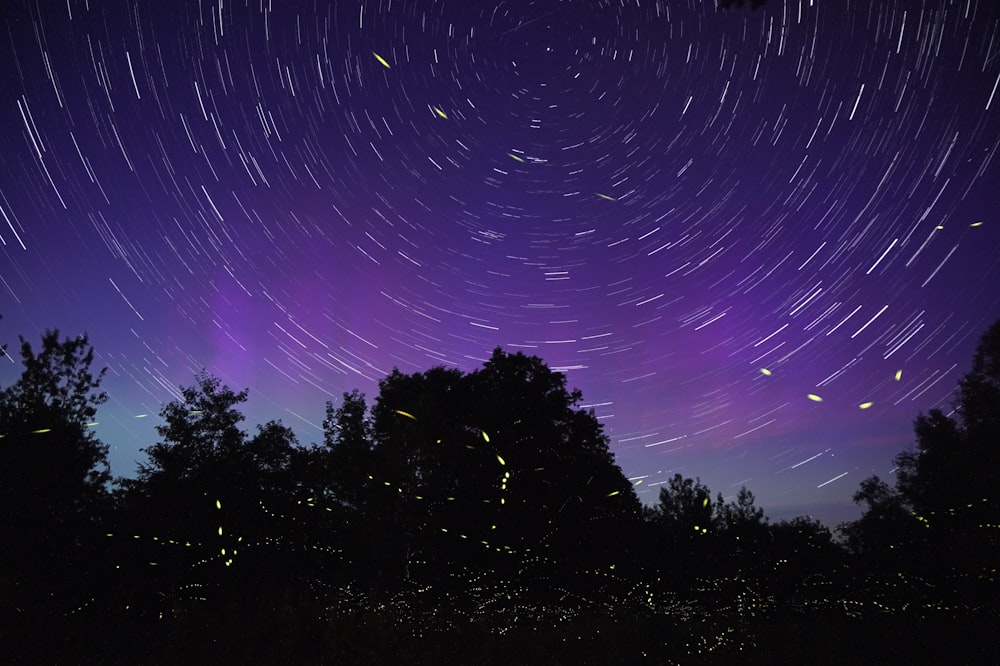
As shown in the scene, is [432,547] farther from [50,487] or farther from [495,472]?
[50,487]

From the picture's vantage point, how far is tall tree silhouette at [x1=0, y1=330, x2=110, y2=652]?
11.3m

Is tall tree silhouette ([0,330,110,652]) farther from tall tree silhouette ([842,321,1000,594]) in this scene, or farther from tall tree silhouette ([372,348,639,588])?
tall tree silhouette ([842,321,1000,594])

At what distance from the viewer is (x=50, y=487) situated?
13.1 meters

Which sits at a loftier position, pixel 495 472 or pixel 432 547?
pixel 495 472

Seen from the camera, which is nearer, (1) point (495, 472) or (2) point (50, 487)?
(2) point (50, 487)

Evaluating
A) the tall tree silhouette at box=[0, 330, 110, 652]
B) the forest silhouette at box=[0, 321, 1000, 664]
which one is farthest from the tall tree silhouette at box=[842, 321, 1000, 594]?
the tall tree silhouette at box=[0, 330, 110, 652]

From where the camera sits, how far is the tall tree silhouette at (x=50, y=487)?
11336mm

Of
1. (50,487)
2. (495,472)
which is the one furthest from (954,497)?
(50,487)

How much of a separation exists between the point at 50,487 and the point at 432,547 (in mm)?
10881

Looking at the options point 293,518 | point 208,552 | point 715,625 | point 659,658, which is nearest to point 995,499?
point 715,625

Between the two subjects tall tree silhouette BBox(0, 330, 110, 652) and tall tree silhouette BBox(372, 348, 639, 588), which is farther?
tall tree silhouette BBox(372, 348, 639, 588)

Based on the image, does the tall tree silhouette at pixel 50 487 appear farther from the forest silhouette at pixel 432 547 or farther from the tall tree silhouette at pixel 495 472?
the tall tree silhouette at pixel 495 472

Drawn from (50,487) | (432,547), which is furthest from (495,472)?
(50,487)

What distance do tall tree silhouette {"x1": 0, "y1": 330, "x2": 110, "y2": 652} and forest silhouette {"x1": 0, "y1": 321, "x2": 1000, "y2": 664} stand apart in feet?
0.20
